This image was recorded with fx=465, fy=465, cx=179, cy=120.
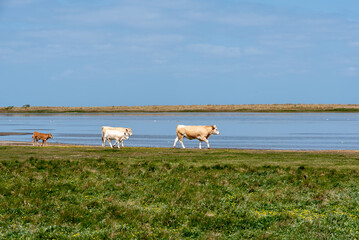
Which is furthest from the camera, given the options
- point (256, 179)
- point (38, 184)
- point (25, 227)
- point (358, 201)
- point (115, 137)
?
point (115, 137)

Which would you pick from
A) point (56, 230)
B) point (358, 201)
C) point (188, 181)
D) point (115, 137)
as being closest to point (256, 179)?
point (188, 181)

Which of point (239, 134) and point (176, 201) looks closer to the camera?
point (176, 201)

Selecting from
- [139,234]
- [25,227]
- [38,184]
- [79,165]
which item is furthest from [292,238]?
[79,165]

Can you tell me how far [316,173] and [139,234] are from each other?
414 inches

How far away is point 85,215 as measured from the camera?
41.3ft

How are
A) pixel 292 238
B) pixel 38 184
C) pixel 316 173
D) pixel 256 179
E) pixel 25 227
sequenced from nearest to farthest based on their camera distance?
pixel 292 238, pixel 25 227, pixel 38 184, pixel 256 179, pixel 316 173

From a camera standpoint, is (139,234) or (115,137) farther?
(115,137)

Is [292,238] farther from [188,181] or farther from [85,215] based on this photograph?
[188,181]

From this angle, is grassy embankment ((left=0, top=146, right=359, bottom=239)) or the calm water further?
the calm water

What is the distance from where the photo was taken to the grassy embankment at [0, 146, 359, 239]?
11.4 m

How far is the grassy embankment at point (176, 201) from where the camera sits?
11352mm

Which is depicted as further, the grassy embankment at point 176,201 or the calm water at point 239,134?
the calm water at point 239,134

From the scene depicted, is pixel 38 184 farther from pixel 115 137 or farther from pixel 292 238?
pixel 115 137

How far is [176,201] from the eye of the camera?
14.2 metres
